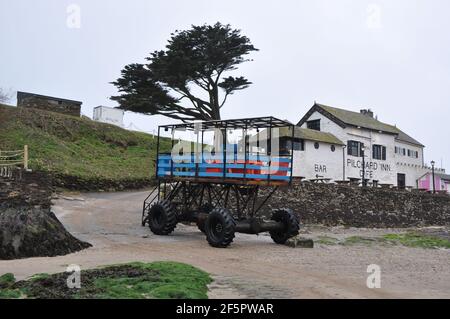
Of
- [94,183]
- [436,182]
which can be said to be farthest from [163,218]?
[436,182]

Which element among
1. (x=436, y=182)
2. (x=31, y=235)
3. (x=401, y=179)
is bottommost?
(x=31, y=235)

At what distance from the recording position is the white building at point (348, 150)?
41969mm

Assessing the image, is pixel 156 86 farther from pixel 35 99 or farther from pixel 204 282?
pixel 204 282

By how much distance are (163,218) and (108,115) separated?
3605cm

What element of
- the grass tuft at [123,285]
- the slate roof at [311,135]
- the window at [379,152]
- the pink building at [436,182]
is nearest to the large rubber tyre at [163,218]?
the grass tuft at [123,285]

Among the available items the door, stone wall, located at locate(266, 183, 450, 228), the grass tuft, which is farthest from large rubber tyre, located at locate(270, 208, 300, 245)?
the door

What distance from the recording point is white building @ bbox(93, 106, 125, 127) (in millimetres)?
51656

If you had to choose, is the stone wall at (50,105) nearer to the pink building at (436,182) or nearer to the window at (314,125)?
the window at (314,125)

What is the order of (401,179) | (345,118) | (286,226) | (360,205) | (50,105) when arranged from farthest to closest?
(401,179)
(345,118)
(50,105)
(360,205)
(286,226)

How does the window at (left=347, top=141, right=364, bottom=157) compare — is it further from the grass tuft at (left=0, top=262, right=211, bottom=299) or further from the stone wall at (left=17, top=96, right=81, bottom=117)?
the grass tuft at (left=0, top=262, right=211, bottom=299)

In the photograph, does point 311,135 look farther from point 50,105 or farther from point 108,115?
point 50,105

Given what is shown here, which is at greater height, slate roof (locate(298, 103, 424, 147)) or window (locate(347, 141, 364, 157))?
slate roof (locate(298, 103, 424, 147))

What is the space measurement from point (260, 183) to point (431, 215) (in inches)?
1161

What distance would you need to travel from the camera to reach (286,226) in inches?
692
